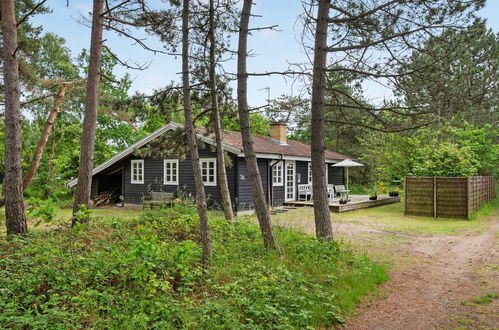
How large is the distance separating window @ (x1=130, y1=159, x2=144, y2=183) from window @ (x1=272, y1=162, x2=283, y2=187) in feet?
21.4

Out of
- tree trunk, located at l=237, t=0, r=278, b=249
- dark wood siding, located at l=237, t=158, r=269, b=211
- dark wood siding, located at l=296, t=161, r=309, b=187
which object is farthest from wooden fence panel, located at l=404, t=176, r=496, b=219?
tree trunk, located at l=237, t=0, r=278, b=249

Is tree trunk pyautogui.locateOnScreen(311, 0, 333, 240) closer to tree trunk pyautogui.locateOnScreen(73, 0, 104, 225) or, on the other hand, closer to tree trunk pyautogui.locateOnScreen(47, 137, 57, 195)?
tree trunk pyautogui.locateOnScreen(73, 0, 104, 225)

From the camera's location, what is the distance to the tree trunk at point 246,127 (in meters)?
6.00

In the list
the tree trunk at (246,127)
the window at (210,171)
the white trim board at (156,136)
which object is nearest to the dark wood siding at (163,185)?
the window at (210,171)

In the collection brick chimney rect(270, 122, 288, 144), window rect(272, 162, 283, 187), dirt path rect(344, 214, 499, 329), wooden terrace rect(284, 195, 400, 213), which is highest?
brick chimney rect(270, 122, 288, 144)

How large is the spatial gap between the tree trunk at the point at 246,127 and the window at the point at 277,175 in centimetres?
1018

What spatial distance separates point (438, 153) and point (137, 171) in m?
13.5

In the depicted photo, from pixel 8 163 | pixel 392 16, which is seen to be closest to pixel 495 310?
pixel 392 16

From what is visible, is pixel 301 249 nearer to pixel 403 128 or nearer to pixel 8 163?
pixel 403 128

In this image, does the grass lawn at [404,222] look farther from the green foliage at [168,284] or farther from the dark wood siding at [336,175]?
the dark wood siding at [336,175]

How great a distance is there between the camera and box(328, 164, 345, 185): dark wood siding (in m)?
22.1

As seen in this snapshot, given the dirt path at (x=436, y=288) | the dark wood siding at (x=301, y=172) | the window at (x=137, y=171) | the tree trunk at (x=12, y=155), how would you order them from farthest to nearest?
the dark wood siding at (x=301, y=172) → the window at (x=137, y=171) → the tree trunk at (x=12, y=155) → the dirt path at (x=436, y=288)

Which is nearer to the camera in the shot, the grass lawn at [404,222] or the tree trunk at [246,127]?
the tree trunk at [246,127]

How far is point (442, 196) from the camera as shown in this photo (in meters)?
12.7
